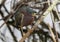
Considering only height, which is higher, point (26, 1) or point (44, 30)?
point (26, 1)

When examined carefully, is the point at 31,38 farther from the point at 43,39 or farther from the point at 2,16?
the point at 2,16

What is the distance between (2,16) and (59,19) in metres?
0.28

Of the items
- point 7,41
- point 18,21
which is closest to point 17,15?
point 18,21

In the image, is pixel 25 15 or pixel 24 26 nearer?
pixel 25 15

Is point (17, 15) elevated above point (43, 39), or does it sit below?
above

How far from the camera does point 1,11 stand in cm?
95

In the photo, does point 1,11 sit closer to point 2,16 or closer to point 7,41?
point 2,16

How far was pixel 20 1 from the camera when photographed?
33.1 inches

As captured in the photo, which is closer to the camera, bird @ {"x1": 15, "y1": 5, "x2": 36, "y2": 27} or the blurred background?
bird @ {"x1": 15, "y1": 5, "x2": 36, "y2": 27}

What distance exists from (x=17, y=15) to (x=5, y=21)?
0.22ft

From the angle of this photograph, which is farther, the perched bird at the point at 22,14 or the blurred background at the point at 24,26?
the blurred background at the point at 24,26

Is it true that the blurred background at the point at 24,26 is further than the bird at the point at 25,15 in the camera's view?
Yes

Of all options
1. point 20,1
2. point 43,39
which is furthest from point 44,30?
point 20,1

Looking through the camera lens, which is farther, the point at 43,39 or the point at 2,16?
the point at 2,16
